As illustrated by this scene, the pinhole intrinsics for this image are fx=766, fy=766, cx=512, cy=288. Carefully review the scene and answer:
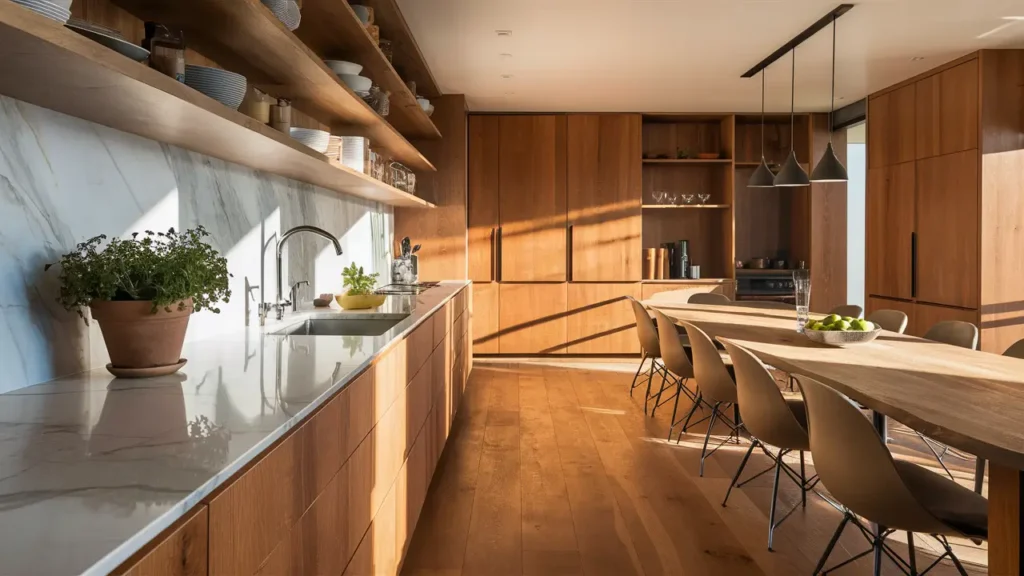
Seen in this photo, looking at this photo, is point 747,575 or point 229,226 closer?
point 747,575

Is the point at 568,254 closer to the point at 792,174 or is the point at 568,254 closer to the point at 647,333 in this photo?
the point at 647,333

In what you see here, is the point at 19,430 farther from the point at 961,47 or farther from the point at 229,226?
the point at 961,47

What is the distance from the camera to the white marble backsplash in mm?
1650

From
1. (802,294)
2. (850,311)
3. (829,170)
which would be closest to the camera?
(802,294)

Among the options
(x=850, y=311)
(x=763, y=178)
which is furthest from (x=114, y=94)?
(x=763, y=178)

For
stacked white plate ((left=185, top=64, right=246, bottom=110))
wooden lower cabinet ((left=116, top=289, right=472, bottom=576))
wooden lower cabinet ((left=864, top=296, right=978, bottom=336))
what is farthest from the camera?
wooden lower cabinet ((left=864, top=296, right=978, bottom=336))

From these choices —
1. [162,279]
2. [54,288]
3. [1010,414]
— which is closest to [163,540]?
[162,279]

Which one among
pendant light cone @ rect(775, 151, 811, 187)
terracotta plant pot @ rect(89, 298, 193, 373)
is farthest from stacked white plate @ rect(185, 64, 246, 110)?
pendant light cone @ rect(775, 151, 811, 187)

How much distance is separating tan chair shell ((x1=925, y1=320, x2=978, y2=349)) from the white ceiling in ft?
6.08

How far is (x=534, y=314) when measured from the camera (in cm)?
784

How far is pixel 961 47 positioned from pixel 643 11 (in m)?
2.46

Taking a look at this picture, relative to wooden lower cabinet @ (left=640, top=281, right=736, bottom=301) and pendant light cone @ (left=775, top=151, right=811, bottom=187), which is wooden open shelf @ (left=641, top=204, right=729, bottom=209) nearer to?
wooden lower cabinet @ (left=640, top=281, right=736, bottom=301)

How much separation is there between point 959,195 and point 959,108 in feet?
2.06

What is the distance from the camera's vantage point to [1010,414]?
199 centimetres
